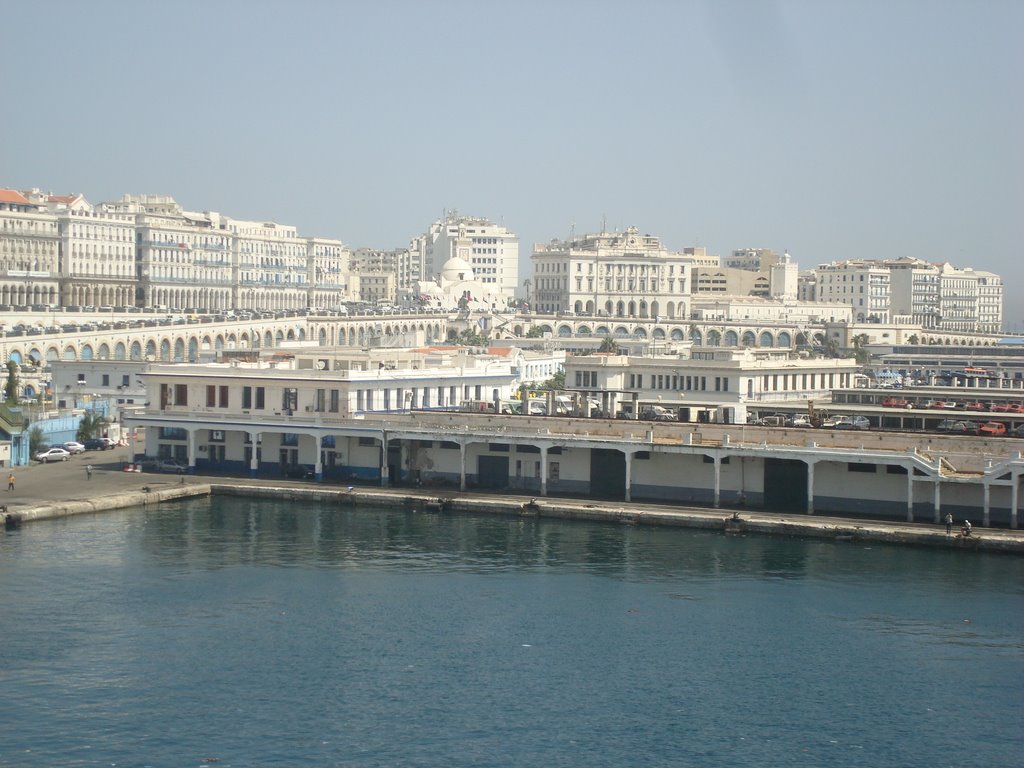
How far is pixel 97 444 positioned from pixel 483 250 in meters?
117

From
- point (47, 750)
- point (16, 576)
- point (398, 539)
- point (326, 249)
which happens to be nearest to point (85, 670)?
point (47, 750)

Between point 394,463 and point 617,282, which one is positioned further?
point 617,282

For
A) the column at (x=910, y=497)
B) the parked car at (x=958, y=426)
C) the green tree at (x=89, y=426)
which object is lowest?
the column at (x=910, y=497)

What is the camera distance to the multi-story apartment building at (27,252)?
105 meters

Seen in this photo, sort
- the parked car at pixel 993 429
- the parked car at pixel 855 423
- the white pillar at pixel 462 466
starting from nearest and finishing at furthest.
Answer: the parked car at pixel 993 429
the parked car at pixel 855 423
the white pillar at pixel 462 466

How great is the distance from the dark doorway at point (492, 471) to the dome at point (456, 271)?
10826cm

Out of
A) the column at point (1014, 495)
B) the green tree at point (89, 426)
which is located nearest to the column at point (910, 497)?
the column at point (1014, 495)

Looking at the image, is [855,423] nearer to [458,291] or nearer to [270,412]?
[270,412]

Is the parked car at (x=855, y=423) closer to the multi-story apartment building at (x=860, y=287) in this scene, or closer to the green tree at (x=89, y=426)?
the green tree at (x=89, y=426)

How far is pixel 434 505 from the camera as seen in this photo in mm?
40812

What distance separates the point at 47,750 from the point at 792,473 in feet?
74.6

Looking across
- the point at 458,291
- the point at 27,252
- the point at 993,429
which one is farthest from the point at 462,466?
the point at 458,291

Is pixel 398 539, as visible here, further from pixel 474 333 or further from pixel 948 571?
pixel 474 333

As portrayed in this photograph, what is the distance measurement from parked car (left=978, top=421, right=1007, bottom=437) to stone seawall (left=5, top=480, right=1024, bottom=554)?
3.81 metres
